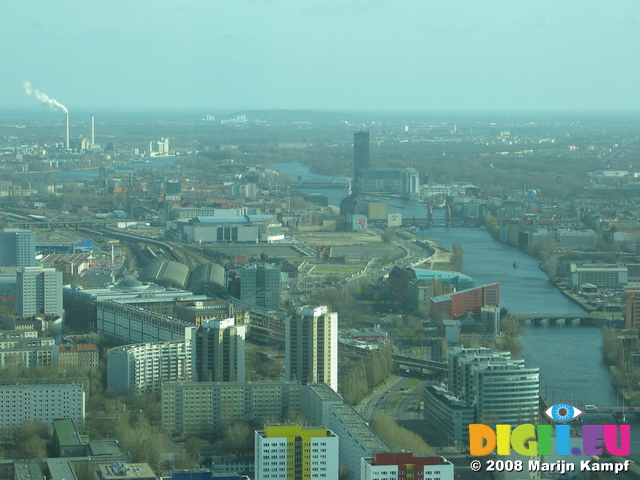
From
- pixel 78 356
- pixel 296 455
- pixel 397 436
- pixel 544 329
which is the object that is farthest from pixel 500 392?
pixel 544 329

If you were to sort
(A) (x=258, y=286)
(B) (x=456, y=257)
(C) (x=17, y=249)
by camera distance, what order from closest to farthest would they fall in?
(A) (x=258, y=286)
(C) (x=17, y=249)
(B) (x=456, y=257)

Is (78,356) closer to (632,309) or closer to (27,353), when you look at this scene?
(27,353)

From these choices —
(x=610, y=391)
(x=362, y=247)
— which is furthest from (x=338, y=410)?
(x=362, y=247)

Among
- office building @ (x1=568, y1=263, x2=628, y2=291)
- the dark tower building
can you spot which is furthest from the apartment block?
the dark tower building

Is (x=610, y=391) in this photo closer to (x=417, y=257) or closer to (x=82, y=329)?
(x=82, y=329)

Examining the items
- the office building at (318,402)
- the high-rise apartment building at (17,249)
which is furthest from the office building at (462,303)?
the high-rise apartment building at (17,249)
